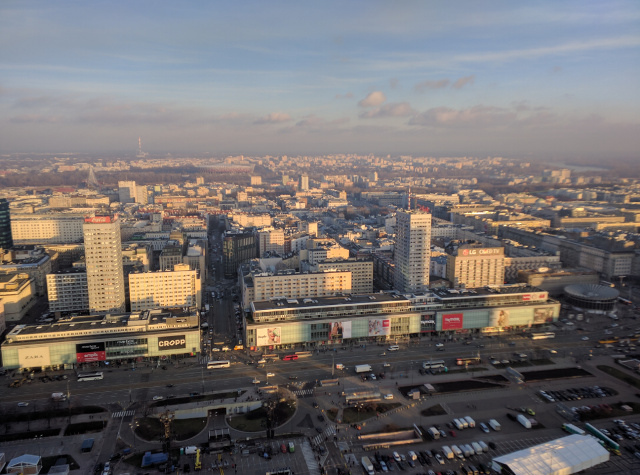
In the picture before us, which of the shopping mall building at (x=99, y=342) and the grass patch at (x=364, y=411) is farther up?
Answer: the shopping mall building at (x=99, y=342)

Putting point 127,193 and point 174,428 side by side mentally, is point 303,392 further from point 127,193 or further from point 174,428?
point 127,193

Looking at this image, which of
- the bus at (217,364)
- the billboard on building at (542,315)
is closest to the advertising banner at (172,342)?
the bus at (217,364)

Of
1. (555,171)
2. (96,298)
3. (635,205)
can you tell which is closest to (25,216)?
(96,298)

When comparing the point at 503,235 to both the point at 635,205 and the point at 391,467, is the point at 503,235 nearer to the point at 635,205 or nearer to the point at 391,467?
the point at 635,205

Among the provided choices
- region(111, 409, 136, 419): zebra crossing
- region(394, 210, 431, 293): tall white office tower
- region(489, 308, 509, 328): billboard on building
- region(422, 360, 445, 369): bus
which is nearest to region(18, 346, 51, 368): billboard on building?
region(111, 409, 136, 419): zebra crossing

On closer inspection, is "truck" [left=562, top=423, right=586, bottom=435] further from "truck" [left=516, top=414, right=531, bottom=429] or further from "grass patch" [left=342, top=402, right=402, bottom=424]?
"grass patch" [left=342, top=402, right=402, bottom=424]

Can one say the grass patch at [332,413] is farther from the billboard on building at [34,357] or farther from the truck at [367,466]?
the billboard on building at [34,357]
